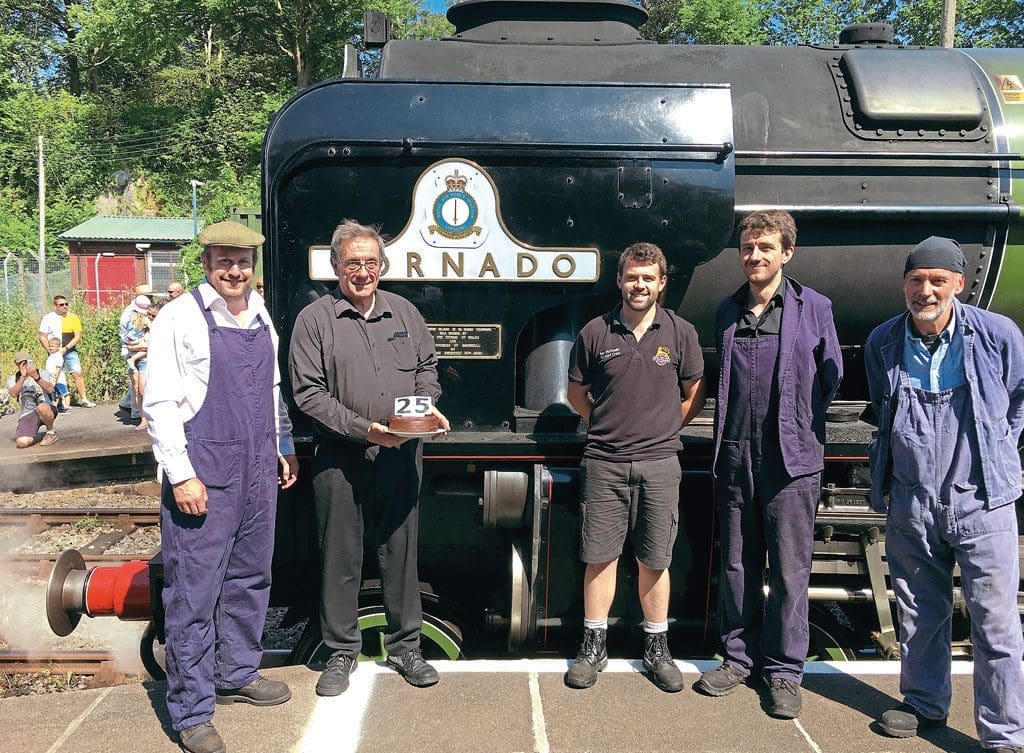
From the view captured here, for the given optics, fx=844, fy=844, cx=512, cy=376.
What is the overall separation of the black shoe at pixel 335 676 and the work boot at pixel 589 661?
2.78ft

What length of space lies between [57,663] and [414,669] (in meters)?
2.88

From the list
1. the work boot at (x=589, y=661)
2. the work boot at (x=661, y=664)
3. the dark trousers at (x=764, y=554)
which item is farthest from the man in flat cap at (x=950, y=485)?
the work boot at (x=589, y=661)

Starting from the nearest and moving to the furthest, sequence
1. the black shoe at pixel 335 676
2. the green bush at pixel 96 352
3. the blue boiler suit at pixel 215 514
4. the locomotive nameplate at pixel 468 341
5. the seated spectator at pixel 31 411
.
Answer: the blue boiler suit at pixel 215 514 → the black shoe at pixel 335 676 → the locomotive nameplate at pixel 468 341 → the seated spectator at pixel 31 411 → the green bush at pixel 96 352

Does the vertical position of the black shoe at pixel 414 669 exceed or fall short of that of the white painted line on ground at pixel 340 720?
it exceeds it

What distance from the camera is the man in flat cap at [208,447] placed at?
284 cm

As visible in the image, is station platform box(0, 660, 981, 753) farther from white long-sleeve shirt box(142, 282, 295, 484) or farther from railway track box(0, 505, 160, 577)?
railway track box(0, 505, 160, 577)

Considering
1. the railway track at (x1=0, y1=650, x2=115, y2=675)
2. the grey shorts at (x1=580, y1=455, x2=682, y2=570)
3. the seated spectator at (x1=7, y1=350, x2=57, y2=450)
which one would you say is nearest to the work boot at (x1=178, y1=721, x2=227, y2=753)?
the grey shorts at (x1=580, y1=455, x2=682, y2=570)

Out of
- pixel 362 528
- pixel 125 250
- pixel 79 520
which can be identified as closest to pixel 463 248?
pixel 362 528

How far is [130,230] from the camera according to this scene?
2820cm

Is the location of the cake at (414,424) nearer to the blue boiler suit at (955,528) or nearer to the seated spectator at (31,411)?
the blue boiler suit at (955,528)

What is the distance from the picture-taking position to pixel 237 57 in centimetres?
3241

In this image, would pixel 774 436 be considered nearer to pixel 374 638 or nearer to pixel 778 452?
pixel 778 452

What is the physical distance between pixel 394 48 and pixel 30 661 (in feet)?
13.2

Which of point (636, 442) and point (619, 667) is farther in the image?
point (619, 667)
